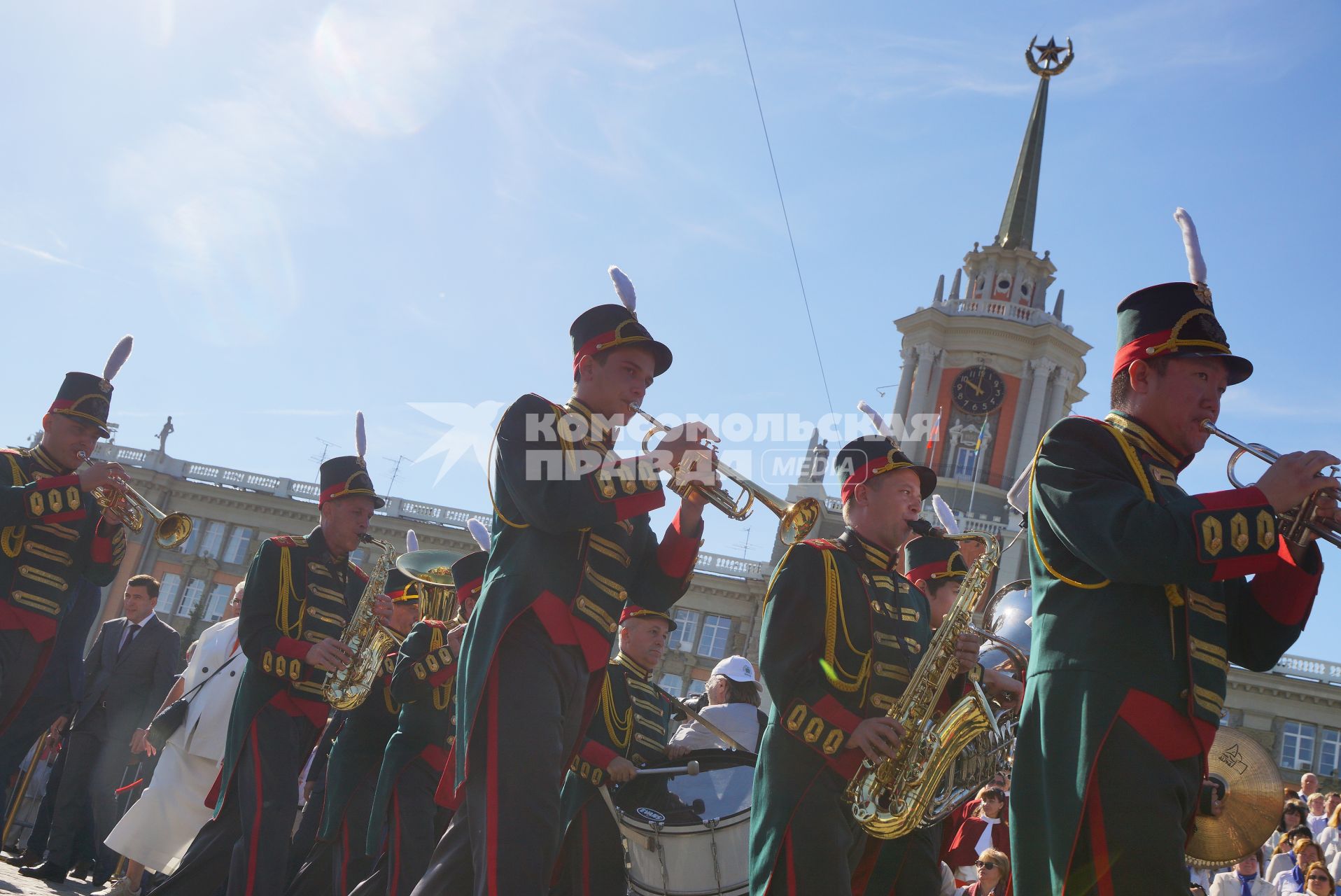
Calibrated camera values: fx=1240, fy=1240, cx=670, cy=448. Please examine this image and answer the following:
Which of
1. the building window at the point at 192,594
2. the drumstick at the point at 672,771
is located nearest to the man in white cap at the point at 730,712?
the drumstick at the point at 672,771

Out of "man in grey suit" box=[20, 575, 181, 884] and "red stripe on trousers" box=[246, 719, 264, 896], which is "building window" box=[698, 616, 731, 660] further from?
"red stripe on trousers" box=[246, 719, 264, 896]

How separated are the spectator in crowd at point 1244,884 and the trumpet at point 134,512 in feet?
31.7

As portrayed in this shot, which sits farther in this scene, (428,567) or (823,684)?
(428,567)

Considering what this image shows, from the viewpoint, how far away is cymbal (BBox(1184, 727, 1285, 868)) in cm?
426

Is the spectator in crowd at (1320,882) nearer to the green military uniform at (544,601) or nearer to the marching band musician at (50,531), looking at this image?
the green military uniform at (544,601)

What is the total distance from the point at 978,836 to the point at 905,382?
51539 millimetres

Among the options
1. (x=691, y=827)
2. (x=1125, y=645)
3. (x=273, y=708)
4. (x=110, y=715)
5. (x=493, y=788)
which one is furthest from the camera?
(x=110, y=715)

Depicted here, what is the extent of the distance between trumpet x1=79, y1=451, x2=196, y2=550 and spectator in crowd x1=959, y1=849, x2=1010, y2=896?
633cm

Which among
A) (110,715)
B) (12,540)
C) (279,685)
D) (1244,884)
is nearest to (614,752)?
(279,685)

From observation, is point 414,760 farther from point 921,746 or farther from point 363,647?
point 921,746

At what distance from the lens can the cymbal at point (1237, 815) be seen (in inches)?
168

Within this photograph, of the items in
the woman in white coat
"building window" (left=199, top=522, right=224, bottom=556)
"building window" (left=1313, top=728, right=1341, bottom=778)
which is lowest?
the woman in white coat

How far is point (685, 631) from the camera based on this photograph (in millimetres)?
58656

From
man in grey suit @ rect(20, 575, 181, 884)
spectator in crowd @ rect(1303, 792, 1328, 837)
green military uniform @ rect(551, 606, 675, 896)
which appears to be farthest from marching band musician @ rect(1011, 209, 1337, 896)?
spectator in crowd @ rect(1303, 792, 1328, 837)
